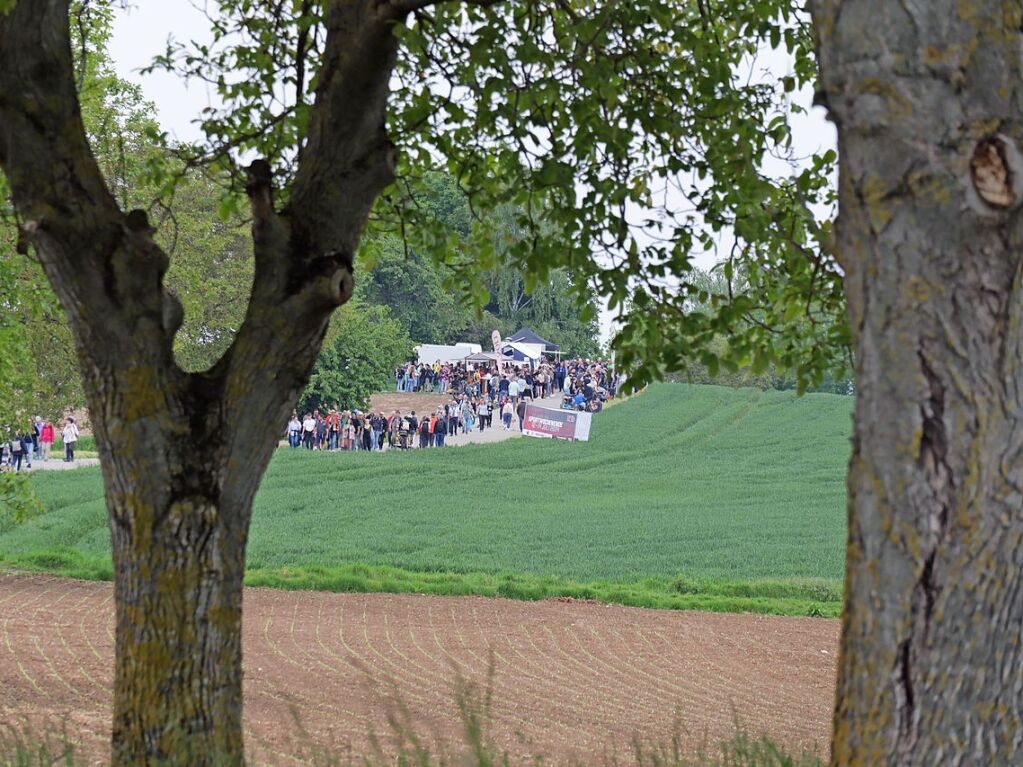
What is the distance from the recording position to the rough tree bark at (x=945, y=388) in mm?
2633

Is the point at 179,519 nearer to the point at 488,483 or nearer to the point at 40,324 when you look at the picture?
the point at 40,324

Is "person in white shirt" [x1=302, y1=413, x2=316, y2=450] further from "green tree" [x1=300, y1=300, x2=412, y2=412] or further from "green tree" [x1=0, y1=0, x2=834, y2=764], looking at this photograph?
"green tree" [x1=0, y1=0, x2=834, y2=764]

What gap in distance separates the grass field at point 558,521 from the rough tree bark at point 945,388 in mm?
20586

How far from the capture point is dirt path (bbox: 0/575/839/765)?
10.5 m

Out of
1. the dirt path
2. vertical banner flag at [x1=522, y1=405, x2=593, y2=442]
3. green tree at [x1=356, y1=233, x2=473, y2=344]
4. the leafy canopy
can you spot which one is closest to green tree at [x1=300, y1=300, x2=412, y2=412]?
vertical banner flag at [x1=522, y1=405, x2=593, y2=442]

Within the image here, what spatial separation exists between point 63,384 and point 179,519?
25188 mm

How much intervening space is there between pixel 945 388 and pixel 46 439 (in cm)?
4548

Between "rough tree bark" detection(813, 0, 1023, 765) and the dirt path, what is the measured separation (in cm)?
503

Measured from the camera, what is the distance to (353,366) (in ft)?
183

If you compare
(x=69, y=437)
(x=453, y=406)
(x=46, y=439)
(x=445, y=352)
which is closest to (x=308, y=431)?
(x=453, y=406)

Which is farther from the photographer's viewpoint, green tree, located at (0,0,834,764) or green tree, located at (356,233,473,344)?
green tree, located at (356,233,473,344)

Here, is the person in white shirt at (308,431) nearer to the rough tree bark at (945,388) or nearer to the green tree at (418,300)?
the green tree at (418,300)

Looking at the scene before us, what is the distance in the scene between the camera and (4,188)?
29.2 feet

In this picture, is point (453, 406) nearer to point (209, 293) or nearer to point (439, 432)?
point (439, 432)
